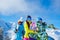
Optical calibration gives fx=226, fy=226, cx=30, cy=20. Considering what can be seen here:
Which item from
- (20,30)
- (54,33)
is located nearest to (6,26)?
(20,30)

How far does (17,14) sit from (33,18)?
0.57 ft

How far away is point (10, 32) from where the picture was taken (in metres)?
2.34

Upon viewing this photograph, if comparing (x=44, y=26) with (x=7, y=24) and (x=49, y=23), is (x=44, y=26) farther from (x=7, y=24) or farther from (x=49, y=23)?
(x=7, y=24)

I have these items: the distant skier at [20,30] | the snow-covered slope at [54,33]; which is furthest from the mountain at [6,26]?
the snow-covered slope at [54,33]

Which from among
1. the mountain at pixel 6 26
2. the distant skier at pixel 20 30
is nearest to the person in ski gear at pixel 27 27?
the distant skier at pixel 20 30

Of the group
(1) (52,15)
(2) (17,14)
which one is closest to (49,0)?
(1) (52,15)

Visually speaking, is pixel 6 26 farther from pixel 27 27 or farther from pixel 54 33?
pixel 54 33

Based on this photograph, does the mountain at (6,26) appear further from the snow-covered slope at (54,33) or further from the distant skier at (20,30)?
the snow-covered slope at (54,33)

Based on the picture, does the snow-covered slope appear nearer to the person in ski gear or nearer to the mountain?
the person in ski gear

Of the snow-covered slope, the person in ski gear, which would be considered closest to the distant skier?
the person in ski gear

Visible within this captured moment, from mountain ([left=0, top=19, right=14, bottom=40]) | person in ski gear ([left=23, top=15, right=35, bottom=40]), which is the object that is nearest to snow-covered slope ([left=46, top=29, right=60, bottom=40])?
person in ski gear ([left=23, top=15, right=35, bottom=40])

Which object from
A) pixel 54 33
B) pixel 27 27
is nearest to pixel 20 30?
pixel 27 27

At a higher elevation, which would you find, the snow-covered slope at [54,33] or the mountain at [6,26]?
the mountain at [6,26]

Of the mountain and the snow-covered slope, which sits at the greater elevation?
the mountain
